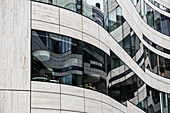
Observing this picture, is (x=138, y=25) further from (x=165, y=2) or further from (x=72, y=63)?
(x=72, y=63)

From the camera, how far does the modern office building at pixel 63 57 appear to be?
70.9ft

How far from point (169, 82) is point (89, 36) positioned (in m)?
23.1

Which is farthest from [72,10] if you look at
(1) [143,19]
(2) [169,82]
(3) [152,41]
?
(2) [169,82]

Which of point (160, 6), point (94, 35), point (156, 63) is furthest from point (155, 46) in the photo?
point (94, 35)

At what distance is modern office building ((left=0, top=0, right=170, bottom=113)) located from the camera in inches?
851

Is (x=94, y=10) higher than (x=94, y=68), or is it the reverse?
(x=94, y=10)

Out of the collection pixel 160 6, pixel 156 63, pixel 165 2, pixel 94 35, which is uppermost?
pixel 165 2

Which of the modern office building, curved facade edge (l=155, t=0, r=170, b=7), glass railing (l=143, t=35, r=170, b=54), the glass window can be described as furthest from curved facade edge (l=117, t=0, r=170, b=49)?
the glass window

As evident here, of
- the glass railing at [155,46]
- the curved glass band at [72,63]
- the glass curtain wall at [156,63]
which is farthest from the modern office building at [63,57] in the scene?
the glass railing at [155,46]

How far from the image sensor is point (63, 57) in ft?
77.2

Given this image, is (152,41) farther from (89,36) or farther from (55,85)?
(55,85)

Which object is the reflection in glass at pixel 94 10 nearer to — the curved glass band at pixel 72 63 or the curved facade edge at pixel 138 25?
the curved glass band at pixel 72 63

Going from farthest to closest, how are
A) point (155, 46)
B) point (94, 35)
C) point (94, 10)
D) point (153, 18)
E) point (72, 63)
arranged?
point (153, 18) → point (155, 46) → point (94, 10) → point (94, 35) → point (72, 63)

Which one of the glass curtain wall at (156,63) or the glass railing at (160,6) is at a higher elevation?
the glass railing at (160,6)
